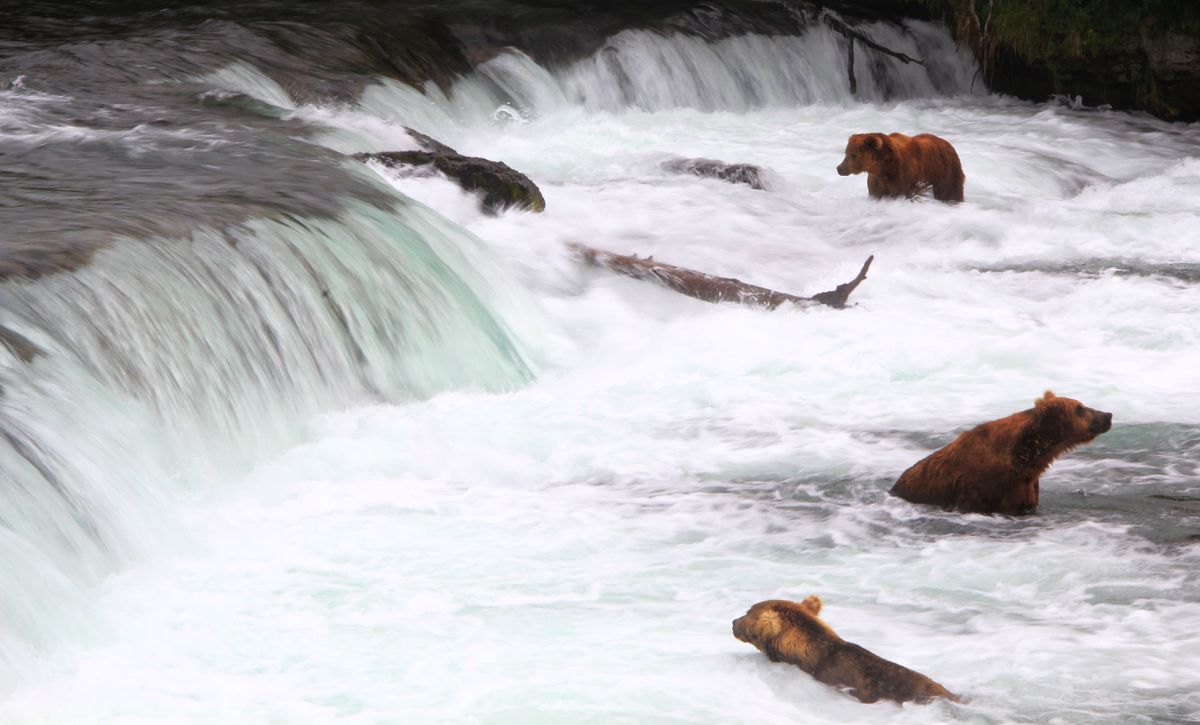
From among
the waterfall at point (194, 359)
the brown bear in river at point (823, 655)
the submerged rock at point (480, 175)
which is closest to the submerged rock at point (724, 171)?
the submerged rock at point (480, 175)

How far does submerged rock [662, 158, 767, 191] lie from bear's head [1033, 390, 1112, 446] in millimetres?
6007

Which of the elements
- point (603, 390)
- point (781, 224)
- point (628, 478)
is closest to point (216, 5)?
point (781, 224)

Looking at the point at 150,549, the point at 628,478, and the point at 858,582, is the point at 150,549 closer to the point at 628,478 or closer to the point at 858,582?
the point at 628,478

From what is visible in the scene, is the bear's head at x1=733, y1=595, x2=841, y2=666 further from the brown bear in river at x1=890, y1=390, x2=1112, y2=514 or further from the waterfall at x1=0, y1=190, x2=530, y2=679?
the waterfall at x1=0, y1=190, x2=530, y2=679

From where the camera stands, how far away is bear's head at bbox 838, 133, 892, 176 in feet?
33.1

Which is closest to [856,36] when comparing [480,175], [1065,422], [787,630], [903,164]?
[903,164]

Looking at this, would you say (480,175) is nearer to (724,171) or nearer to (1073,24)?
(724,171)

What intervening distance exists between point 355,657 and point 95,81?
7.24 metres

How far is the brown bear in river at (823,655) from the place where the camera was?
3547 mm

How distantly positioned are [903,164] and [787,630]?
6902mm

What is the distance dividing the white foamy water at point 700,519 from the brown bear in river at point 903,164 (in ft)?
1.66

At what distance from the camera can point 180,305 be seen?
586 centimetres

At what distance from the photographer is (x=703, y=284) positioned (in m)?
8.08

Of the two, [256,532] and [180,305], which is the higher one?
[180,305]
